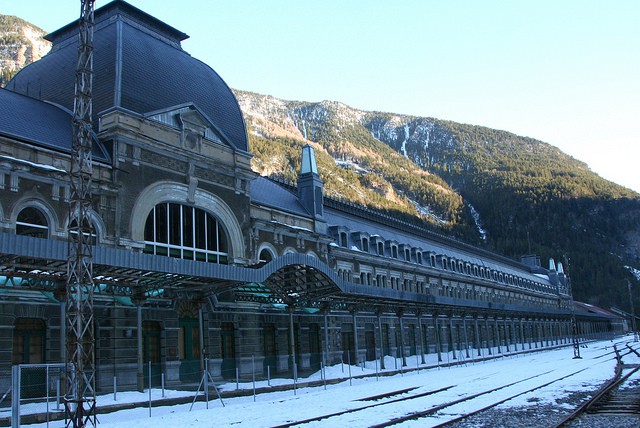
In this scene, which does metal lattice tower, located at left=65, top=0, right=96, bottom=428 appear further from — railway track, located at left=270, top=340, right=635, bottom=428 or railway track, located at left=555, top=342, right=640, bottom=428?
railway track, located at left=555, top=342, right=640, bottom=428

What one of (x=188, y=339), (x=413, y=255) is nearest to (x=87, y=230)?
(x=188, y=339)

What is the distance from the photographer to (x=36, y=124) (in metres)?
28.3

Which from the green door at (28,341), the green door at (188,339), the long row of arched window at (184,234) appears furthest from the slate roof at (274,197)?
the green door at (28,341)

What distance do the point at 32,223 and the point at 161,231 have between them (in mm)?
6808

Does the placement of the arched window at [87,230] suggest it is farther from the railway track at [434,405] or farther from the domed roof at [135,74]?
the railway track at [434,405]

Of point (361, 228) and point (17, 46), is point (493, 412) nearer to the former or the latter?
point (361, 228)

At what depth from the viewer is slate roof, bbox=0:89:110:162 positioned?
88.1ft

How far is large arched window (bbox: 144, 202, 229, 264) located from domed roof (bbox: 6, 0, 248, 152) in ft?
16.2

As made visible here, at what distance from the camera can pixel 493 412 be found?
19.8 m

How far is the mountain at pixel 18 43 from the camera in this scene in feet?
565

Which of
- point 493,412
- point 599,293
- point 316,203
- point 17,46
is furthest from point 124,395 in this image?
point 599,293

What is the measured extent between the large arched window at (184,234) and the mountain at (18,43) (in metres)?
151

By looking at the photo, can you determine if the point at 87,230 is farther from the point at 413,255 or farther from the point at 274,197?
the point at 413,255

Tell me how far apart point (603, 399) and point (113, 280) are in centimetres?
1844
